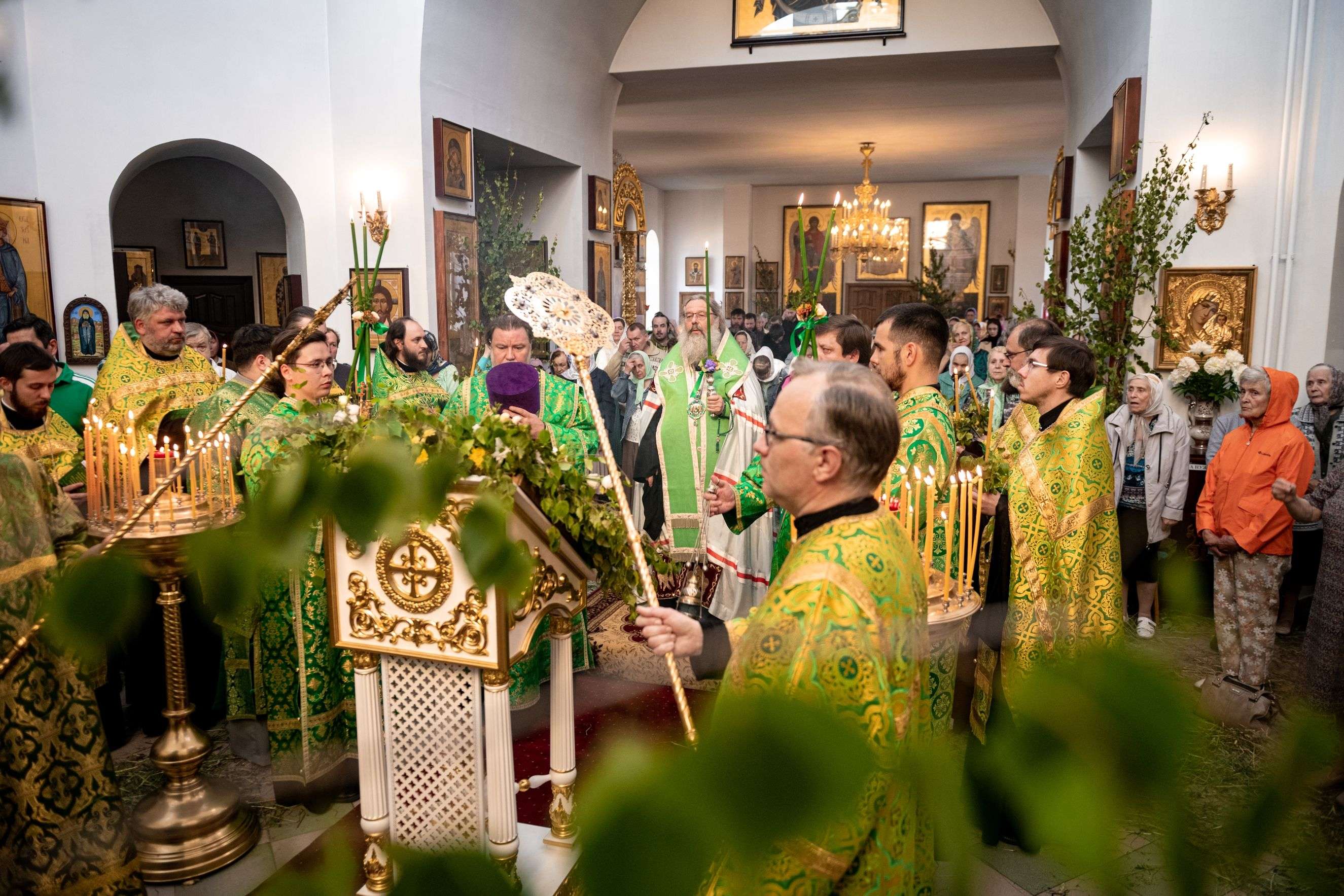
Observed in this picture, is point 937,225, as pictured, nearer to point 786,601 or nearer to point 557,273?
point 557,273

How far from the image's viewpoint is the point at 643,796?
342mm

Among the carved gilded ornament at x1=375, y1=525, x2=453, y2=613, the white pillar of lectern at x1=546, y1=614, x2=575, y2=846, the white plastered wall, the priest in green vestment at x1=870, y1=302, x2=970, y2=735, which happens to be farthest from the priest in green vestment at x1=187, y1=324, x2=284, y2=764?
the white plastered wall

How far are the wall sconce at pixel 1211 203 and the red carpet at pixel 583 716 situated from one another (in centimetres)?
476

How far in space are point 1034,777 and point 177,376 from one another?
4.83 metres

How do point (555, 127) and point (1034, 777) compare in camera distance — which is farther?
point (555, 127)

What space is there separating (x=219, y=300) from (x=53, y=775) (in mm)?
10373

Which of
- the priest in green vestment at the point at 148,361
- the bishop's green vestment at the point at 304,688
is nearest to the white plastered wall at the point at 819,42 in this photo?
the priest in green vestment at the point at 148,361

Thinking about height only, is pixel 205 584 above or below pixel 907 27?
below

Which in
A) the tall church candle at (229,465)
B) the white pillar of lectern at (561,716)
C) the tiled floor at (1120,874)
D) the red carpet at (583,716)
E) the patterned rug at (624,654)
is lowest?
the patterned rug at (624,654)

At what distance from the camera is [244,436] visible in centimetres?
338

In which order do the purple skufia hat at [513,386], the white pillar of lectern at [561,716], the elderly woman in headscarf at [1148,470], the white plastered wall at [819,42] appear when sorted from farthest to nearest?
the white plastered wall at [819,42], the elderly woman in headscarf at [1148,470], the purple skufia hat at [513,386], the white pillar of lectern at [561,716]

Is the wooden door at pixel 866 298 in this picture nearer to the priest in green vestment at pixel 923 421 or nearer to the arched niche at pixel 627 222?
the arched niche at pixel 627 222

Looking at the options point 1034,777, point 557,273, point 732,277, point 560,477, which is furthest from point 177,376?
point 732,277

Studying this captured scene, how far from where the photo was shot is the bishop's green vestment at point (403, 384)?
4.80 m
